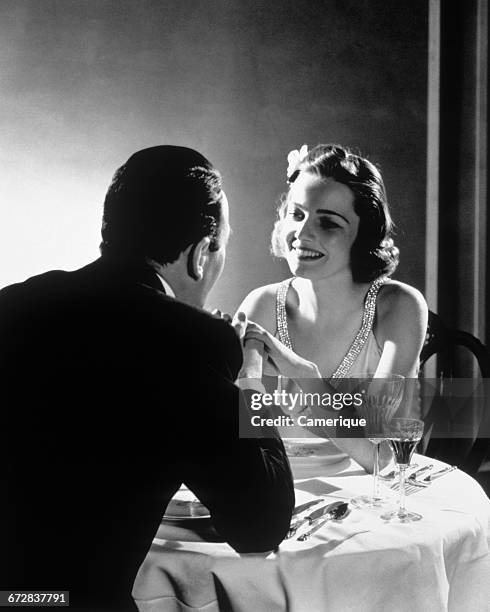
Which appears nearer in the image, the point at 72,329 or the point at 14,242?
the point at 72,329

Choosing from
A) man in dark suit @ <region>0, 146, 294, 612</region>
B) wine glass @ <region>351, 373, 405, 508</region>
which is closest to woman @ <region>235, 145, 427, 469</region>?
wine glass @ <region>351, 373, 405, 508</region>

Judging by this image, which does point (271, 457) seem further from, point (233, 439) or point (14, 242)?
point (14, 242)

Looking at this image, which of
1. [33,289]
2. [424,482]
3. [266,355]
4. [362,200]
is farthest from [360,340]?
[33,289]

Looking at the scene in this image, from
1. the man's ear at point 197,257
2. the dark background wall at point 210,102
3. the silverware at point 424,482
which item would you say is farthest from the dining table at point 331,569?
the dark background wall at point 210,102

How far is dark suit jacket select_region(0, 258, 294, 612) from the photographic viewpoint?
826mm

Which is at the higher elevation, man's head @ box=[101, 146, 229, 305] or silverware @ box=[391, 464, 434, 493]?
man's head @ box=[101, 146, 229, 305]

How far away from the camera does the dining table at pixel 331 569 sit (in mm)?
912

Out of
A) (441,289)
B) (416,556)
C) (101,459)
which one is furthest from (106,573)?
(441,289)

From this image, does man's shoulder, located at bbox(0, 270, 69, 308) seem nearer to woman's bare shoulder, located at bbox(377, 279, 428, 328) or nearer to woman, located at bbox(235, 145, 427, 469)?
woman, located at bbox(235, 145, 427, 469)

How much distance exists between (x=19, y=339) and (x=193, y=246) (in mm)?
275

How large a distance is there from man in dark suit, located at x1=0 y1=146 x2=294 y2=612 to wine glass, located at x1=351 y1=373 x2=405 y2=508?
0.29 metres

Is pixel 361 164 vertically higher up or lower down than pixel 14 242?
higher up

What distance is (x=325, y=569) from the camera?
92 centimetres

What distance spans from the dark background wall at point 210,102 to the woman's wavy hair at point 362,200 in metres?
0.61
